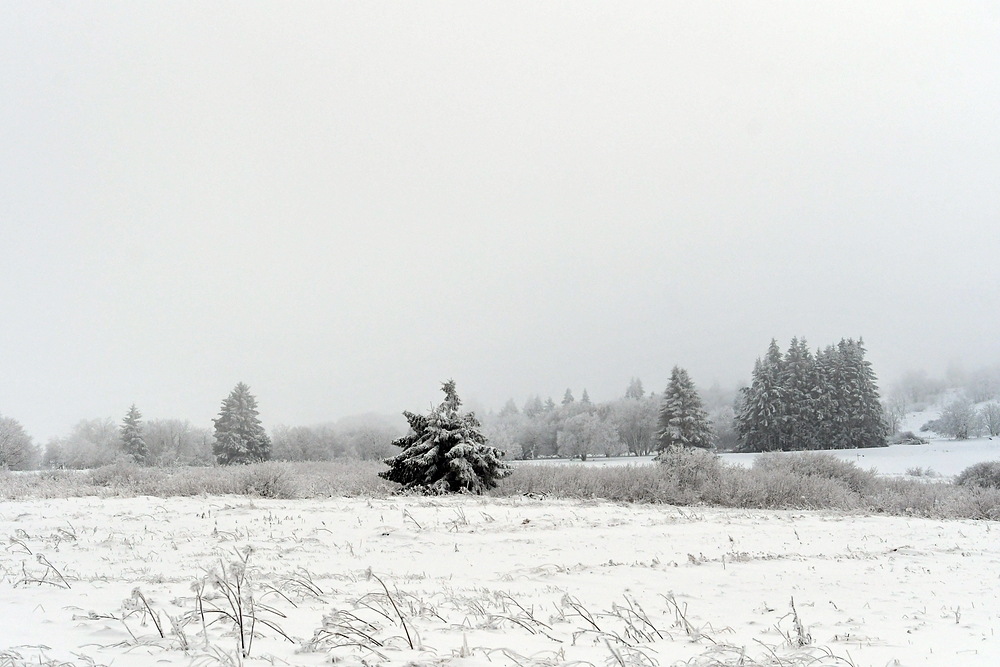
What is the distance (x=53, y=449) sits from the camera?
60.1 meters

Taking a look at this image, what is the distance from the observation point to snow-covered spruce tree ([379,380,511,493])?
68.5ft

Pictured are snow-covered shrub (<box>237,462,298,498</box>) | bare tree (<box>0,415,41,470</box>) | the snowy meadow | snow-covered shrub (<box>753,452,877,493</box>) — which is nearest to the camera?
the snowy meadow

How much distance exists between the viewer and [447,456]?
20.9 metres

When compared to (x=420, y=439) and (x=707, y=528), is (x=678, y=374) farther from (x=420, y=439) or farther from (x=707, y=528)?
(x=707, y=528)

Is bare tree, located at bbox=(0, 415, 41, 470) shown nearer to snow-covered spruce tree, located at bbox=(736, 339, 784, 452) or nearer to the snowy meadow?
the snowy meadow

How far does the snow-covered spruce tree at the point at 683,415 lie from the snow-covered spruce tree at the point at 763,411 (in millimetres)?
4211

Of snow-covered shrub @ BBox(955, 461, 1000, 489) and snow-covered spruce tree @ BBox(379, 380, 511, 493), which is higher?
snow-covered spruce tree @ BBox(379, 380, 511, 493)

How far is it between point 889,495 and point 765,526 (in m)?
13.3

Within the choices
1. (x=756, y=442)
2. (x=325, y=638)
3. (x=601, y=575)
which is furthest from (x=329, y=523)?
(x=756, y=442)

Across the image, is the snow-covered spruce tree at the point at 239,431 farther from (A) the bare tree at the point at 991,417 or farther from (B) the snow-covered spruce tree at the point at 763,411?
(A) the bare tree at the point at 991,417

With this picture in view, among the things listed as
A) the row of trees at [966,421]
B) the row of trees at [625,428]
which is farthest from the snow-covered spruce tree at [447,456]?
the row of trees at [966,421]

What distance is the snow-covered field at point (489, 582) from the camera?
398 cm

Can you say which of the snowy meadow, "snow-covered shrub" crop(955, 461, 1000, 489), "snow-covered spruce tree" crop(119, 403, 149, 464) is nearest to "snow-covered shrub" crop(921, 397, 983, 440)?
"snow-covered shrub" crop(955, 461, 1000, 489)

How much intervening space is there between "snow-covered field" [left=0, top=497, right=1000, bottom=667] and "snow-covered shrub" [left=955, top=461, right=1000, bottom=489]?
694 inches
